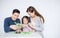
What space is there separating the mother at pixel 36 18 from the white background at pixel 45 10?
0.04 meters

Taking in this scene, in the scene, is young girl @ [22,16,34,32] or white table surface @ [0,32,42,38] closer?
white table surface @ [0,32,42,38]

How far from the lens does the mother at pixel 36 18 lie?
195 centimetres

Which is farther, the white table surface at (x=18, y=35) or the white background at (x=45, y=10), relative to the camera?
the white background at (x=45, y=10)

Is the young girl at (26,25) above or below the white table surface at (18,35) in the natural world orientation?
above

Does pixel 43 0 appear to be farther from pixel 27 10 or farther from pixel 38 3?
pixel 27 10

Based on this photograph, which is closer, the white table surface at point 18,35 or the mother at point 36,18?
the white table surface at point 18,35

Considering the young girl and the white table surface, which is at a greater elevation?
the young girl

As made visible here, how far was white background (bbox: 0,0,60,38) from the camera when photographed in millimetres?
1950

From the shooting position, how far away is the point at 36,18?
6.45 ft

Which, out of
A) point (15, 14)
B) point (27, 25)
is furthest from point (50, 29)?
point (15, 14)

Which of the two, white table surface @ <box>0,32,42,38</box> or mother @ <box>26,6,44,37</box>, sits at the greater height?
mother @ <box>26,6,44,37</box>

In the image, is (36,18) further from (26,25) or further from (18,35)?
(18,35)

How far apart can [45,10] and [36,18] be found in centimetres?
14

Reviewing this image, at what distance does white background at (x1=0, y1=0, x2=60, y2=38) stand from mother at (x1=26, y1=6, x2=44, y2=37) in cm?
4
